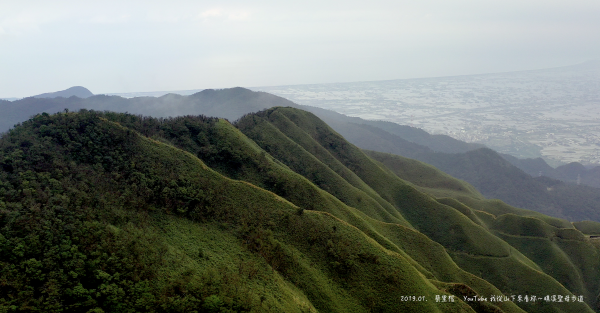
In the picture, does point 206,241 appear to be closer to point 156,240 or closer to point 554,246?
point 156,240

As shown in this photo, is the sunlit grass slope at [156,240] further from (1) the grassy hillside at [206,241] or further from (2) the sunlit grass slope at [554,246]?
(2) the sunlit grass slope at [554,246]

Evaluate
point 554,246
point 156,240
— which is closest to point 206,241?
point 156,240

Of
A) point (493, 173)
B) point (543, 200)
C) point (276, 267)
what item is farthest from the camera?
point (493, 173)

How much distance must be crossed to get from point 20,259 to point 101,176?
15.0 m

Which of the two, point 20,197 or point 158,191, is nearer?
point 20,197

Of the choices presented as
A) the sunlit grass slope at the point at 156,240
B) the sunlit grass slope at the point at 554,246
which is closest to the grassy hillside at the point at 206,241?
the sunlit grass slope at the point at 156,240

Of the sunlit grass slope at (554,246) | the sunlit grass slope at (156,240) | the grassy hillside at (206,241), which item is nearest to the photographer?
the sunlit grass slope at (156,240)

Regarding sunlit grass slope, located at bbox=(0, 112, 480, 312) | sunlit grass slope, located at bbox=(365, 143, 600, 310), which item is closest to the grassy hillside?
sunlit grass slope, located at bbox=(0, 112, 480, 312)

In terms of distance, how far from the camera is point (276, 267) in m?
32.9

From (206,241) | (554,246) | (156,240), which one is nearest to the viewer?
(156,240)

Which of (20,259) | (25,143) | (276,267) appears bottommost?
(276,267)

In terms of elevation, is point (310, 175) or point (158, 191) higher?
point (158, 191)

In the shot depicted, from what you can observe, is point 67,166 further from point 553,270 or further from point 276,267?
point 553,270

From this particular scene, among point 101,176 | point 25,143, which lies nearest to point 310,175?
point 101,176
